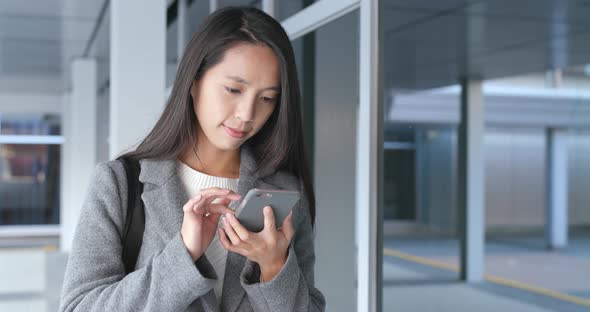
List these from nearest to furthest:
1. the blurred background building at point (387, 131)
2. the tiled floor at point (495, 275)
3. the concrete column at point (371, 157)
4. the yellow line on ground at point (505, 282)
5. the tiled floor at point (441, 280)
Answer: the concrete column at point (371, 157) < the blurred background building at point (387, 131) < the tiled floor at point (441, 280) < the tiled floor at point (495, 275) < the yellow line on ground at point (505, 282)

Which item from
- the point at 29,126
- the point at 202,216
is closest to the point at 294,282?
the point at 202,216

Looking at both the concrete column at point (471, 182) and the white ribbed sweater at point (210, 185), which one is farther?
the concrete column at point (471, 182)

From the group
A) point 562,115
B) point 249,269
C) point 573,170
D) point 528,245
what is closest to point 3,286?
point 249,269

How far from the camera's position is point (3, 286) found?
10.4 metres

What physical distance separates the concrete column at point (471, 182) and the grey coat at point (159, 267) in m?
9.64

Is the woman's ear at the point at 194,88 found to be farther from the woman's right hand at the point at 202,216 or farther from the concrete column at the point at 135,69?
the concrete column at the point at 135,69

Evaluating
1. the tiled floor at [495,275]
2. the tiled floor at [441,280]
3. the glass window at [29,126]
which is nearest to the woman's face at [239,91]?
the tiled floor at [441,280]

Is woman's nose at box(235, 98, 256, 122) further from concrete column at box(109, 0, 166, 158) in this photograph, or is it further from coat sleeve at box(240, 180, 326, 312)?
concrete column at box(109, 0, 166, 158)

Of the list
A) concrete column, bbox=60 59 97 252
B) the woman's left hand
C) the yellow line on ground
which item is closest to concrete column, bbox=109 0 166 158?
the woman's left hand

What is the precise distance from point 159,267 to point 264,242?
211mm

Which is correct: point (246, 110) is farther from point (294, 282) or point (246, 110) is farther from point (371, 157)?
point (371, 157)

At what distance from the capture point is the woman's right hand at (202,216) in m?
1.27

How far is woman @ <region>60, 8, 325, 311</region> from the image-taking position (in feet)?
4.29

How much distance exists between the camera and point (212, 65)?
4.77ft
